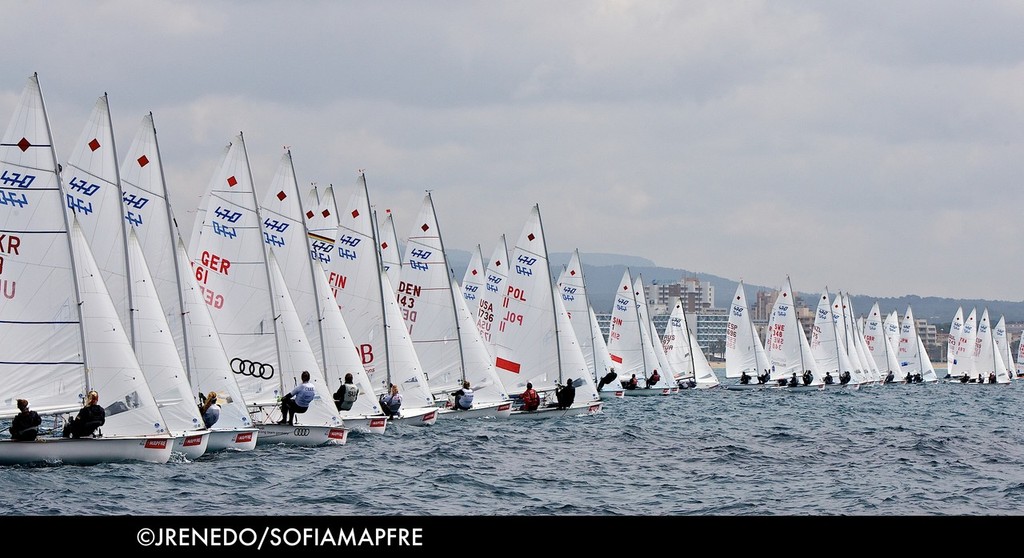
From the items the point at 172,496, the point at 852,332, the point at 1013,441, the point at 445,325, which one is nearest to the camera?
the point at 172,496

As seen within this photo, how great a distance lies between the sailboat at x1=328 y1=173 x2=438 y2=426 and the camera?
3422 cm

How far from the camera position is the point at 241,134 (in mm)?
29922

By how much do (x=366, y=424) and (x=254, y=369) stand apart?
113 inches

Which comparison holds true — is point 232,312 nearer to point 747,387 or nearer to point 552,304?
point 552,304

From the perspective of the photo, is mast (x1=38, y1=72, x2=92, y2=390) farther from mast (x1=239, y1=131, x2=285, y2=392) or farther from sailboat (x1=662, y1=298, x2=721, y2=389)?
sailboat (x1=662, y1=298, x2=721, y2=389)

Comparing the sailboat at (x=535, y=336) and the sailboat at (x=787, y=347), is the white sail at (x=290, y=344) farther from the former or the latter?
the sailboat at (x=787, y=347)

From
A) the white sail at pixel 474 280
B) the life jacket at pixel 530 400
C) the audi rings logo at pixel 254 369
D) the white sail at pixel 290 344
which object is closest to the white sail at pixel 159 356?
the audi rings logo at pixel 254 369

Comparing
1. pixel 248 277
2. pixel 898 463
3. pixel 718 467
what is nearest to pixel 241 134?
pixel 248 277

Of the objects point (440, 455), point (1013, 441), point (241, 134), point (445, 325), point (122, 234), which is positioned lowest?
point (1013, 441)

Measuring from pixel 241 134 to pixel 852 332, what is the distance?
71916 mm

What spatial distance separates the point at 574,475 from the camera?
872 inches

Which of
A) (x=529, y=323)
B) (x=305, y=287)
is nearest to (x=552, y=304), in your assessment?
(x=529, y=323)

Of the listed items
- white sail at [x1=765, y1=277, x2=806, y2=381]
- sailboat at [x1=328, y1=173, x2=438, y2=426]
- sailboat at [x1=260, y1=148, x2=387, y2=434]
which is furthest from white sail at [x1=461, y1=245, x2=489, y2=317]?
white sail at [x1=765, y1=277, x2=806, y2=381]
